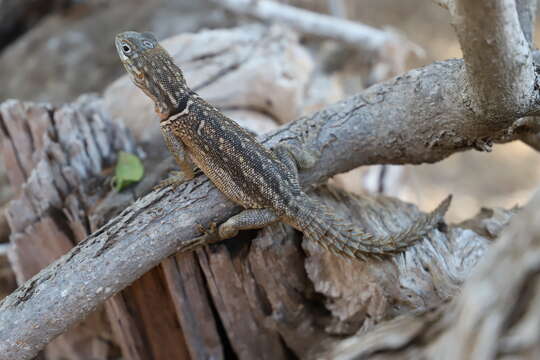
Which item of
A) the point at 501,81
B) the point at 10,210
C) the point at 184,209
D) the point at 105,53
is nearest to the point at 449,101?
the point at 501,81

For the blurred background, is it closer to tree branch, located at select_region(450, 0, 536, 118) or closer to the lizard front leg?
the lizard front leg

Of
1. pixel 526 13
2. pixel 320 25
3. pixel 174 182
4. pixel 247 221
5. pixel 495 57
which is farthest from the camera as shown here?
pixel 320 25

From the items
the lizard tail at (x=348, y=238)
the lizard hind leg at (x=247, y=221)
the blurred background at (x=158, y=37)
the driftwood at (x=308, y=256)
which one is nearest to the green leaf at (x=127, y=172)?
the driftwood at (x=308, y=256)

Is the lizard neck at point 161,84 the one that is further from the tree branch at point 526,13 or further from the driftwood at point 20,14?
the driftwood at point 20,14

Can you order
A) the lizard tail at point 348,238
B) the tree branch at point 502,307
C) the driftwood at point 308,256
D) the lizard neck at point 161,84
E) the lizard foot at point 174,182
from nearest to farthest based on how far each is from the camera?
the tree branch at point 502,307
the driftwood at point 308,256
the lizard tail at point 348,238
the lizard foot at point 174,182
the lizard neck at point 161,84

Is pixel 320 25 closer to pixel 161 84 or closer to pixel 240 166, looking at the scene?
pixel 161 84

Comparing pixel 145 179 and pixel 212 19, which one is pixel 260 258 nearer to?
pixel 145 179

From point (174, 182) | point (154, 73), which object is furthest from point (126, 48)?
point (174, 182)
